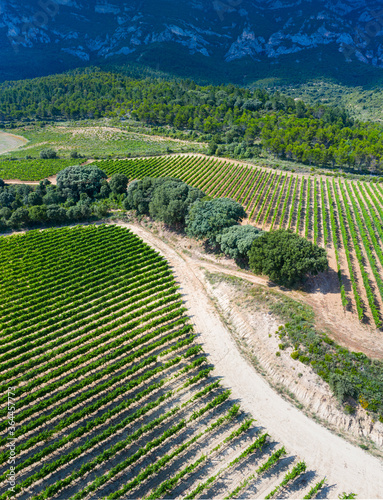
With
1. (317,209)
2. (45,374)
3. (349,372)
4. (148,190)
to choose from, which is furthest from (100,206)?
(349,372)

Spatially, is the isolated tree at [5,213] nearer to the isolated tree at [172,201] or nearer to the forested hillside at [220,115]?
the isolated tree at [172,201]

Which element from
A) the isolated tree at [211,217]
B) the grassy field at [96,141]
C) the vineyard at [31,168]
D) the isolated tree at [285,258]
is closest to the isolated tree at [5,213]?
the vineyard at [31,168]

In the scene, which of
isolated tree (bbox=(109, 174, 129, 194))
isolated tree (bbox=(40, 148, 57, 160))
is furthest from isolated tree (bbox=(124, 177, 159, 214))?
isolated tree (bbox=(40, 148, 57, 160))

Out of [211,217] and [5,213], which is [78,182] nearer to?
[5,213]

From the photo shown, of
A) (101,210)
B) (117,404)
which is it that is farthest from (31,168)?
(117,404)

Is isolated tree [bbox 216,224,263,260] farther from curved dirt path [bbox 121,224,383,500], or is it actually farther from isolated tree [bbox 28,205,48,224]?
isolated tree [bbox 28,205,48,224]
